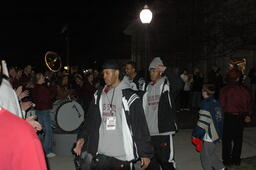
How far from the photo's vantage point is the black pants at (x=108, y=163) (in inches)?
173

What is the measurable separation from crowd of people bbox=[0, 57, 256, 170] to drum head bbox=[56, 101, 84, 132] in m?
0.27

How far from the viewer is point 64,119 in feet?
29.6

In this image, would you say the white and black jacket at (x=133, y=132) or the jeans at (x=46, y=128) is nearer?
the white and black jacket at (x=133, y=132)

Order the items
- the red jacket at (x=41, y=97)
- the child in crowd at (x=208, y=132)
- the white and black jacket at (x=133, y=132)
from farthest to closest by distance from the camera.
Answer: the red jacket at (x=41, y=97) < the child in crowd at (x=208, y=132) < the white and black jacket at (x=133, y=132)

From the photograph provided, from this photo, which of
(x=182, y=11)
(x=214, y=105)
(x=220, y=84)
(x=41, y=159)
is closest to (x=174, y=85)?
(x=214, y=105)

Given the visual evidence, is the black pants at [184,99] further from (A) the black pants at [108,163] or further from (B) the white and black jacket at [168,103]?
(A) the black pants at [108,163]

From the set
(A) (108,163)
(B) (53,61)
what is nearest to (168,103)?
(A) (108,163)

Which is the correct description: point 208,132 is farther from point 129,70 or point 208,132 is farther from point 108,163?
point 108,163

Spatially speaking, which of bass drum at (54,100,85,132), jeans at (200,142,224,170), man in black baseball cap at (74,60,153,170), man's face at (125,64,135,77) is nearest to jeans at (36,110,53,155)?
bass drum at (54,100,85,132)

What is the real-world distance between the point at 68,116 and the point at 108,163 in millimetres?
4787

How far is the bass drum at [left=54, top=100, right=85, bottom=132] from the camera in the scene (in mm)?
9000

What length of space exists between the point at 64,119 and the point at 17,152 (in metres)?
7.56

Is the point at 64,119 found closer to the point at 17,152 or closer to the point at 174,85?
the point at 174,85

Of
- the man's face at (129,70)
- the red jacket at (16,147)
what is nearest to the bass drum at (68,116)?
the man's face at (129,70)
